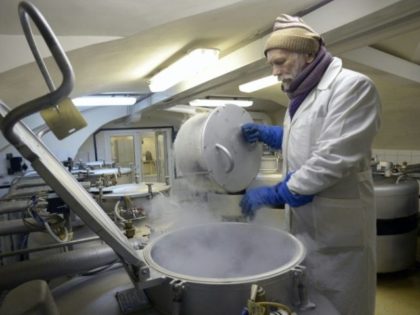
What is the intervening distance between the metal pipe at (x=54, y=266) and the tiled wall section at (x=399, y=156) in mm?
4020

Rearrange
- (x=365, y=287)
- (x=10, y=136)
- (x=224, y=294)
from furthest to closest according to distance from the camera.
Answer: (x=365, y=287), (x=224, y=294), (x=10, y=136)

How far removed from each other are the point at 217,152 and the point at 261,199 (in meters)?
0.26

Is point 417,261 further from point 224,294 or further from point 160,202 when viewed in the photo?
point 224,294

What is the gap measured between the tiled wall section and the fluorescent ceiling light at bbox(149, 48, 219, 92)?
9.58ft

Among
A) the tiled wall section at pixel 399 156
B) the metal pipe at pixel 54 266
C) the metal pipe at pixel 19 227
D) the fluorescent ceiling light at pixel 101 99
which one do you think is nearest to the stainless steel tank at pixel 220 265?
the metal pipe at pixel 54 266

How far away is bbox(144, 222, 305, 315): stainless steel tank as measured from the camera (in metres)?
0.73

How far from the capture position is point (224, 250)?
4.10 ft

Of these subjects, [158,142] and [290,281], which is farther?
[158,142]

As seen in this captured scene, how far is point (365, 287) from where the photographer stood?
1.16 metres

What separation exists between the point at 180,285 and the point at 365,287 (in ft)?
2.63

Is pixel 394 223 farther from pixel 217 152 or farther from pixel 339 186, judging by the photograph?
pixel 217 152

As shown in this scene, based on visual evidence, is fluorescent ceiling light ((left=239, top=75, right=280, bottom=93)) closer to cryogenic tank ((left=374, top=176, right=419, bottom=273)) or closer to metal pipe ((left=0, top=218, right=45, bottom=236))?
cryogenic tank ((left=374, top=176, right=419, bottom=273))

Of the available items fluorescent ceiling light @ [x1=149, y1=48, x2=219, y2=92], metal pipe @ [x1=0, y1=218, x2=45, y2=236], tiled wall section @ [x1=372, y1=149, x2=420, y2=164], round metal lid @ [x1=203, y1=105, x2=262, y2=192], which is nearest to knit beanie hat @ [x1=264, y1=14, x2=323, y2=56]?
round metal lid @ [x1=203, y1=105, x2=262, y2=192]

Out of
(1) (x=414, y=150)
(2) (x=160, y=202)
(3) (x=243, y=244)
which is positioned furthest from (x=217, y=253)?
(1) (x=414, y=150)
